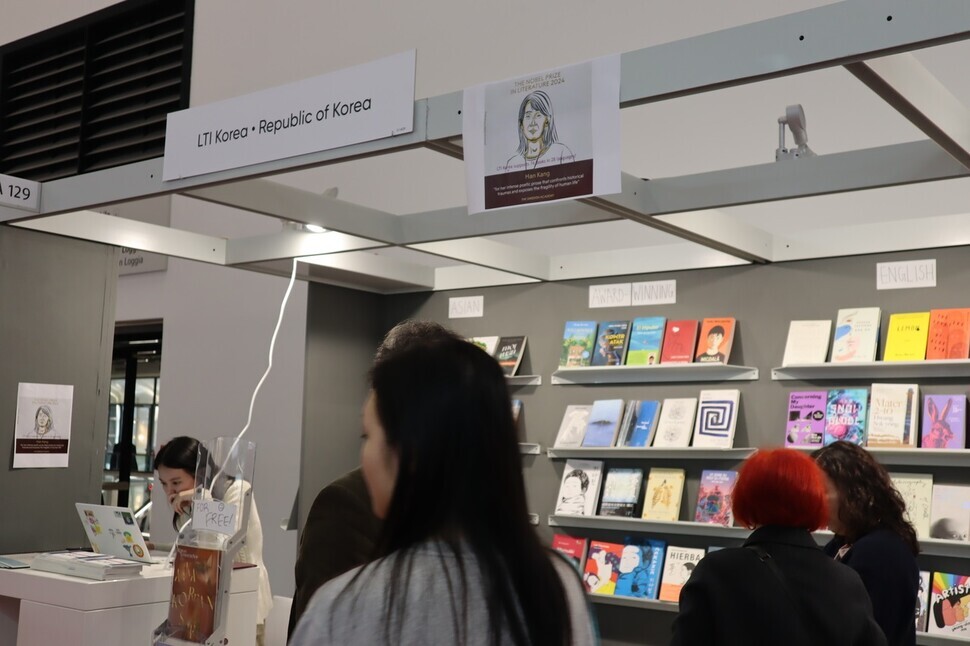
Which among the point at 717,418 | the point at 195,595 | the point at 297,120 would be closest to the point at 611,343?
the point at 717,418

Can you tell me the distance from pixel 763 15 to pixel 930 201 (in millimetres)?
1278

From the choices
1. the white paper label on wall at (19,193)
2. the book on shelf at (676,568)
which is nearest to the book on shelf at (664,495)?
the book on shelf at (676,568)

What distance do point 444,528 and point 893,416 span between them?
11.4 ft

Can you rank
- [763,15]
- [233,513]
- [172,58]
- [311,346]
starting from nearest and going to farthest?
1. [233,513]
2. [763,15]
3. [311,346]
4. [172,58]

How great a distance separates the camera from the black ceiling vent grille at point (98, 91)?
7.68m

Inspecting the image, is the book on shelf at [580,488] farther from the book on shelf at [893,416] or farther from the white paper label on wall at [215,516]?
the white paper label on wall at [215,516]

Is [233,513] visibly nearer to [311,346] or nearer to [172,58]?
[311,346]

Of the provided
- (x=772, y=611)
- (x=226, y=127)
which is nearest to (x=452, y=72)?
(x=226, y=127)

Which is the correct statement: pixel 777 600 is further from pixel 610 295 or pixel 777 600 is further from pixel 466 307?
pixel 466 307

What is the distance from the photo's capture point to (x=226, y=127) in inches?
126

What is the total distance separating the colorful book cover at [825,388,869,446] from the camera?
13.9ft

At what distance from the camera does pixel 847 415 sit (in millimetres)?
4277

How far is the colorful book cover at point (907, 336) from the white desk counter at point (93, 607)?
9.24ft

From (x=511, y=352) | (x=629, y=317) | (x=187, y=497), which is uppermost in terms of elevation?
(x=629, y=317)
